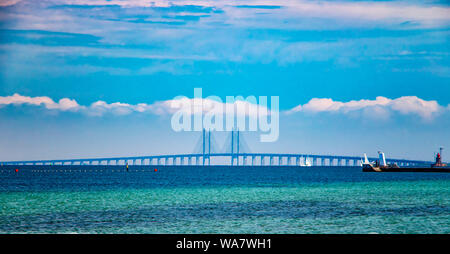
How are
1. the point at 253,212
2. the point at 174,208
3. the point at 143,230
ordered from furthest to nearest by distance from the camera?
the point at 174,208 < the point at 253,212 < the point at 143,230

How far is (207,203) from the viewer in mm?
43969

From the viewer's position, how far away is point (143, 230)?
27.4 metres

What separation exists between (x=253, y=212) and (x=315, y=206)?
6361mm

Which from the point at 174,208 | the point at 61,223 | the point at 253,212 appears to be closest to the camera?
the point at 61,223

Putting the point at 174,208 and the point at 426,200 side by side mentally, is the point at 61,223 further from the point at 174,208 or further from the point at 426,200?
the point at 426,200
